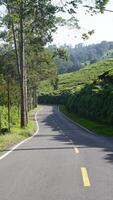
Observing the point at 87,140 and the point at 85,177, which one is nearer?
the point at 85,177

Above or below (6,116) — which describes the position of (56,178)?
above

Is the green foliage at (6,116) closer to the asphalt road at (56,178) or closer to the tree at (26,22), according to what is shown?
the tree at (26,22)

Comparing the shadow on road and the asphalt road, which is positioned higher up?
the asphalt road

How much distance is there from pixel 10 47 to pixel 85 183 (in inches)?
2225

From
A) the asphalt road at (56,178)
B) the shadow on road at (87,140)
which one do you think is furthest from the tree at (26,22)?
the asphalt road at (56,178)

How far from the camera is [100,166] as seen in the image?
15.5m

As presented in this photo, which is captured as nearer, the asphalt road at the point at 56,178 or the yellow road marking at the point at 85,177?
the asphalt road at the point at 56,178

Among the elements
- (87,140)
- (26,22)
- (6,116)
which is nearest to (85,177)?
(87,140)

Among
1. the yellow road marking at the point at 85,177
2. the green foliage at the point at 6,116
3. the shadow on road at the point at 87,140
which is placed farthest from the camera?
the green foliage at the point at 6,116

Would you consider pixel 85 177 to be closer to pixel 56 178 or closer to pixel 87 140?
pixel 56 178

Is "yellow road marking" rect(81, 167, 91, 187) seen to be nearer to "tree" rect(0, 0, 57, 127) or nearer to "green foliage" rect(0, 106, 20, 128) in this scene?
"tree" rect(0, 0, 57, 127)

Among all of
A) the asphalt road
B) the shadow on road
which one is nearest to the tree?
the shadow on road

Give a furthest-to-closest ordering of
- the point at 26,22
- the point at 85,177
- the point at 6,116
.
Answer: the point at 6,116 → the point at 26,22 → the point at 85,177

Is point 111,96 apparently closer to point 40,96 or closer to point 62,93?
point 62,93
